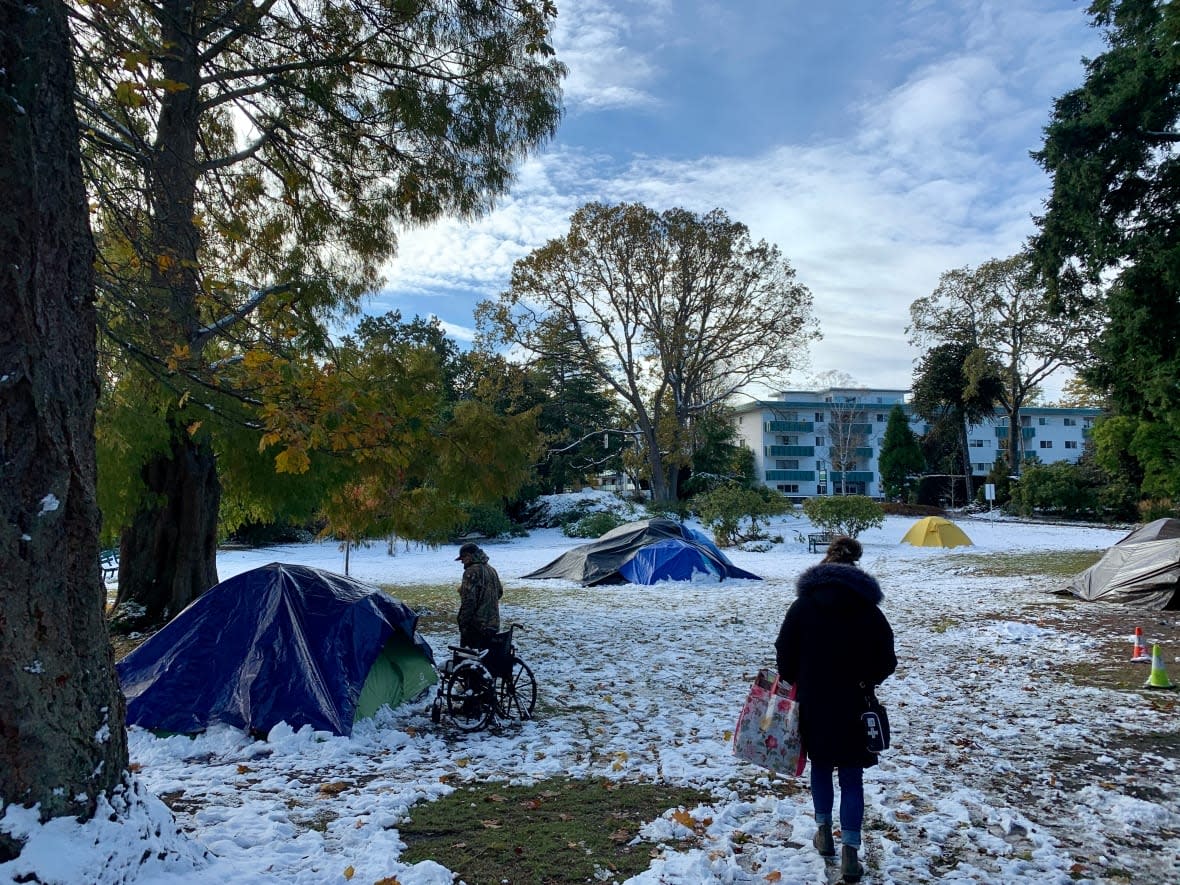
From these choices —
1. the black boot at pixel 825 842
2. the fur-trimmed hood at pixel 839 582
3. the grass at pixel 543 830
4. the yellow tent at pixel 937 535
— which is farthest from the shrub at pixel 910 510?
the fur-trimmed hood at pixel 839 582

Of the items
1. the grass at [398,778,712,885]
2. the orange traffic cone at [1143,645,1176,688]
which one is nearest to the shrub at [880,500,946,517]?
the orange traffic cone at [1143,645,1176,688]

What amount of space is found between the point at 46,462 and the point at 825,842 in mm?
4097

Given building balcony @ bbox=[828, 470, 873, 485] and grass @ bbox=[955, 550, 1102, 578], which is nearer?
grass @ bbox=[955, 550, 1102, 578]

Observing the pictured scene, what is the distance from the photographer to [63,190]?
328 cm

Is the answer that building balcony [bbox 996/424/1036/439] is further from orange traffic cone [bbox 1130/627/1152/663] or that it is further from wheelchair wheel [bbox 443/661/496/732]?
wheelchair wheel [bbox 443/661/496/732]

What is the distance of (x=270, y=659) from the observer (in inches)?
261

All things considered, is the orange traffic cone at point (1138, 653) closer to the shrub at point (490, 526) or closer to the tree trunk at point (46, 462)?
the tree trunk at point (46, 462)

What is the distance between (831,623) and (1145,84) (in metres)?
18.3

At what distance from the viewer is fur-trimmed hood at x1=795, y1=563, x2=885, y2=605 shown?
4.04 meters

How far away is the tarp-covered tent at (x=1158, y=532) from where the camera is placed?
1338cm

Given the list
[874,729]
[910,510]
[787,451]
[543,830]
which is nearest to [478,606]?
[543,830]

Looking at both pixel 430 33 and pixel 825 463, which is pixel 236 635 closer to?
pixel 430 33

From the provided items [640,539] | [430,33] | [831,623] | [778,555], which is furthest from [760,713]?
[778,555]

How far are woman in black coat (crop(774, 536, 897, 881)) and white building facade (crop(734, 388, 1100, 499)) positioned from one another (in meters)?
60.7
